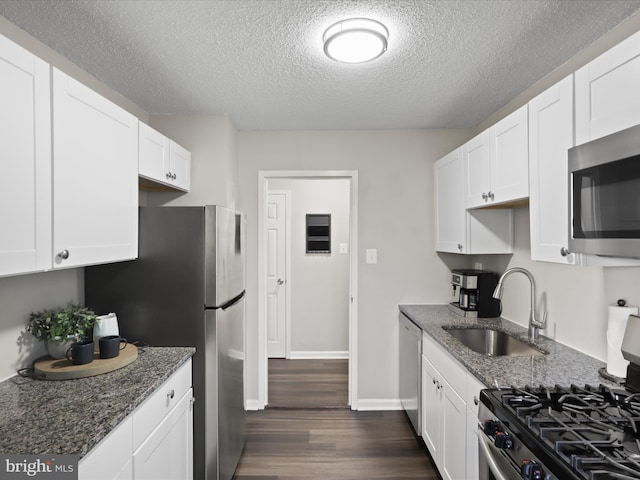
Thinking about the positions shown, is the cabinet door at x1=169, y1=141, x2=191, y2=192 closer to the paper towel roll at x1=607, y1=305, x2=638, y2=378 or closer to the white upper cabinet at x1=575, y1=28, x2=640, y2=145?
the white upper cabinet at x1=575, y1=28, x2=640, y2=145

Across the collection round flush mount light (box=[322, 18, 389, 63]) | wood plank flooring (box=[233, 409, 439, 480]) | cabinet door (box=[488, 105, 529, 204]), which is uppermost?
round flush mount light (box=[322, 18, 389, 63])

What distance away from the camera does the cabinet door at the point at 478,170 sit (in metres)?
2.27

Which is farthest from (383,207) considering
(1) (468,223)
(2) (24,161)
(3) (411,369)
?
(2) (24,161)

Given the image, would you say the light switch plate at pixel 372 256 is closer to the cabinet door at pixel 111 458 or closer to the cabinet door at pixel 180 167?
the cabinet door at pixel 180 167

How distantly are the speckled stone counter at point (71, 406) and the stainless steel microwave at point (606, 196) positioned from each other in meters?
1.73

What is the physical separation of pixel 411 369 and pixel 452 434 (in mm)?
831

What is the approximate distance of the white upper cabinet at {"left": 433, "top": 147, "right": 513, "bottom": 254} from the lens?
8.52 feet

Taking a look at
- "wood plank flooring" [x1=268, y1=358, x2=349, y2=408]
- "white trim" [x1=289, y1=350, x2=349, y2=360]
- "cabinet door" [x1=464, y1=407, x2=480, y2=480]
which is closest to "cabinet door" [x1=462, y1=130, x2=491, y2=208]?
"cabinet door" [x1=464, y1=407, x2=480, y2=480]

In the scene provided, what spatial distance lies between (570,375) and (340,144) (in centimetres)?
238

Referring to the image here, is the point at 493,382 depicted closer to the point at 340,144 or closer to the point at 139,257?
the point at 139,257

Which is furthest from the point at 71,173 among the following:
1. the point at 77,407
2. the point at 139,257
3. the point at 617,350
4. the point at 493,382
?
the point at 617,350

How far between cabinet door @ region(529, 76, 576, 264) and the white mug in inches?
80.5

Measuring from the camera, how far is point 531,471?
1.09m

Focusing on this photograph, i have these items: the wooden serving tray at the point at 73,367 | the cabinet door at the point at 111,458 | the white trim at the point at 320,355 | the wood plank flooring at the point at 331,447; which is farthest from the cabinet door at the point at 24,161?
the white trim at the point at 320,355
